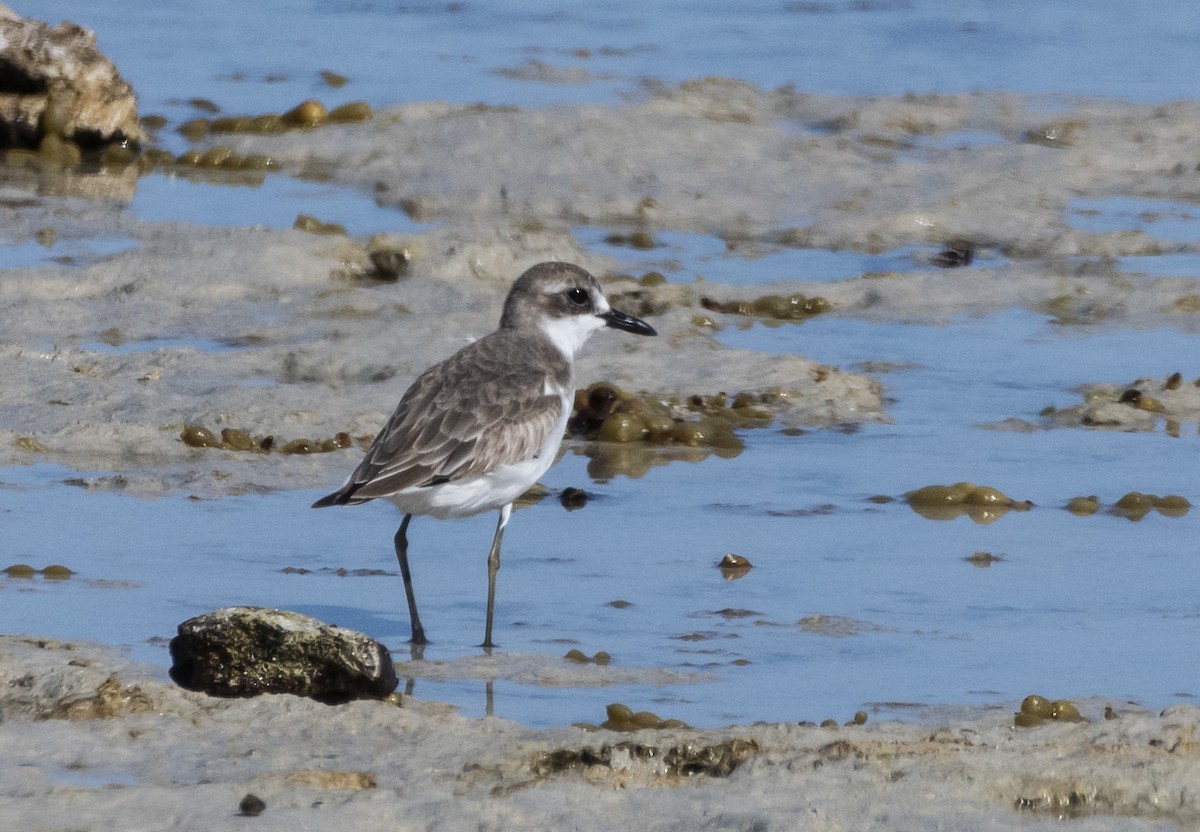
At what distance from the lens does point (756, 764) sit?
4352 millimetres

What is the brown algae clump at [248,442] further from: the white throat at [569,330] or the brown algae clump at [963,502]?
the brown algae clump at [963,502]

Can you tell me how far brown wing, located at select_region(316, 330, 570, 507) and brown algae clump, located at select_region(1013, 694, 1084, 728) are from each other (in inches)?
73.7

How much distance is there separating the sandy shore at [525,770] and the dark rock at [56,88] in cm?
895

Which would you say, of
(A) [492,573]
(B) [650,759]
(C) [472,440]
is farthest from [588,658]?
(B) [650,759]

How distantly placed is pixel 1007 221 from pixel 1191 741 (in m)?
7.88

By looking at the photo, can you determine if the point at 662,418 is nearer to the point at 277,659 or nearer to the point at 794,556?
the point at 794,556

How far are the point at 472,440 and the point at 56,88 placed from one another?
8037 millimetres

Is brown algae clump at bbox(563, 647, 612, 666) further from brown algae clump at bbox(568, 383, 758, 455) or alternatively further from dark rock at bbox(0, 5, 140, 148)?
A: dark rock at bbox(0, 5, 140, 148)

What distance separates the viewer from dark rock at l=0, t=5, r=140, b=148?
1315 centimetres

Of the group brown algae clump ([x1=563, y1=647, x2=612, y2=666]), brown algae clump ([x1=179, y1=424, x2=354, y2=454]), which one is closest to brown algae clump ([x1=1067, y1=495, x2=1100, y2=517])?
brown algae clump ([x1=563, y1=647, x2=612, y2=666])

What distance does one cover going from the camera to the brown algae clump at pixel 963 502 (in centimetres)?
730

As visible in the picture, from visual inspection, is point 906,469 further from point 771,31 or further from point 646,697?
point 771,31

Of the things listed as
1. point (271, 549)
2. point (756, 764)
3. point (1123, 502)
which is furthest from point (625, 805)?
point (1123, 502)

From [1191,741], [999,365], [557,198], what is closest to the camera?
[1191,741]
